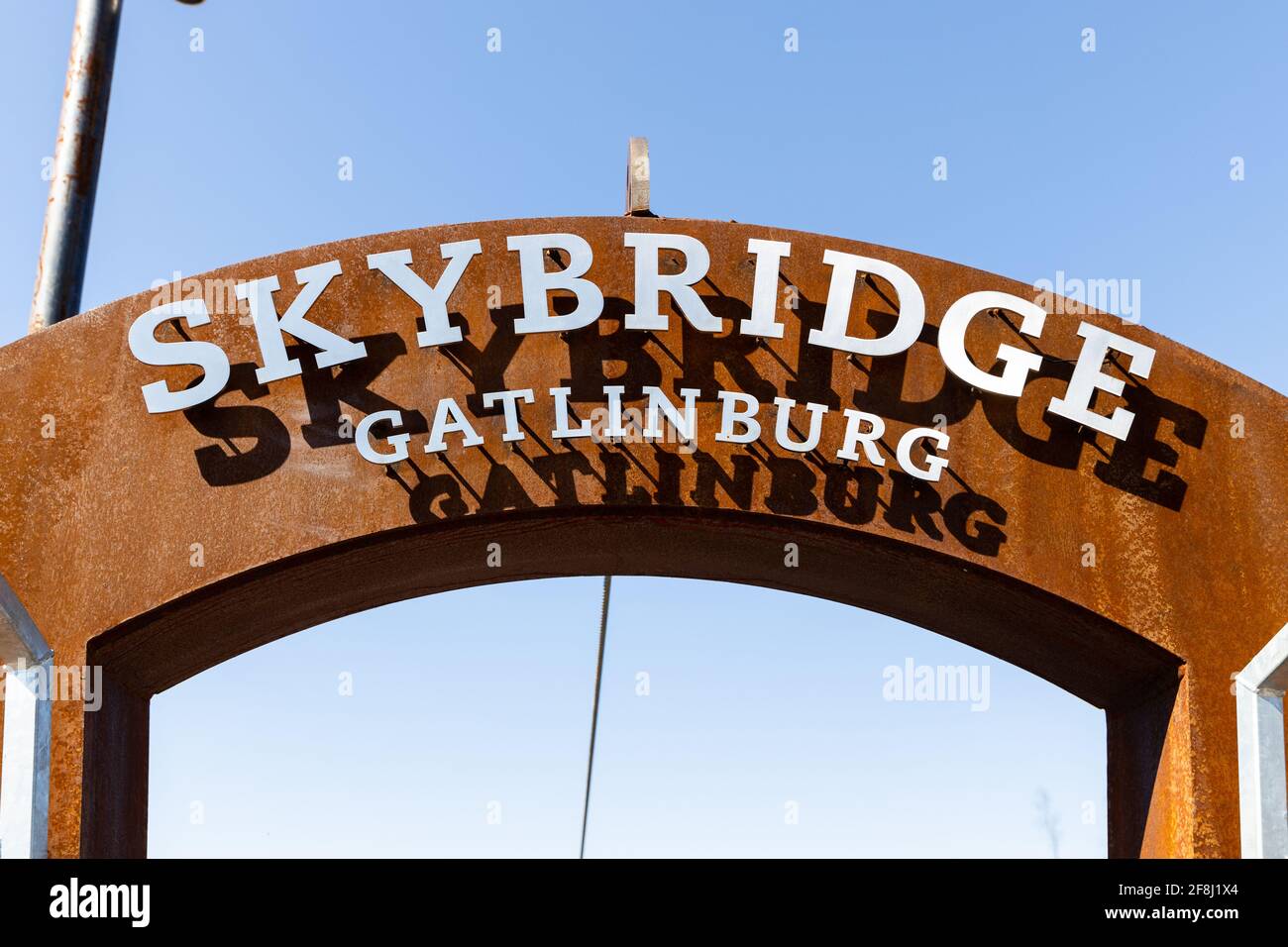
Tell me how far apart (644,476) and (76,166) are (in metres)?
7.01

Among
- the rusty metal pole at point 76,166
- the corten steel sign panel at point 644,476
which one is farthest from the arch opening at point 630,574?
the rusty metal pole at point 76,166

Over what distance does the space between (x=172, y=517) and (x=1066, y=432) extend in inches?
280

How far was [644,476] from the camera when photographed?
38.2ft

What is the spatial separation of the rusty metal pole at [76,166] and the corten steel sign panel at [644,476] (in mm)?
2933

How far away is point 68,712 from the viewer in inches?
424

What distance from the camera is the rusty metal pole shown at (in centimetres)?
1440

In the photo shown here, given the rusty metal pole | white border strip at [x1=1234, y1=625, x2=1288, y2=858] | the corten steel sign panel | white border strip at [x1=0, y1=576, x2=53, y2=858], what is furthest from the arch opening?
the rusty metal pole

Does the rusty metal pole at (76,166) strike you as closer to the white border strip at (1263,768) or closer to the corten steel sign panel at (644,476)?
the corten steel sign panel at (644,476)

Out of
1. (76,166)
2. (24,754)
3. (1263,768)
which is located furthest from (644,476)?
(76,166)

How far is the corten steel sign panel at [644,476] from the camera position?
446 inches

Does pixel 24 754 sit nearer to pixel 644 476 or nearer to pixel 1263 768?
pixel 644 476
